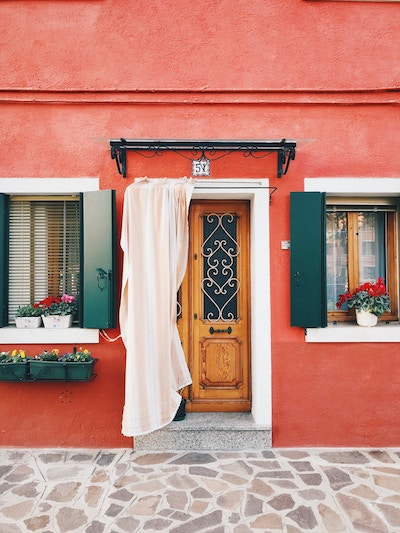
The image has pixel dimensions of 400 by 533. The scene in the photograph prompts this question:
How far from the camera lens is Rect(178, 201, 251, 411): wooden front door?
4.56m

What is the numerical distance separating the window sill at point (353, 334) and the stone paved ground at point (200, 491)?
1212mm

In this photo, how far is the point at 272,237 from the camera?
4.27 meters

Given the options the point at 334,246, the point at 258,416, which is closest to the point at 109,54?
the point at 334,246

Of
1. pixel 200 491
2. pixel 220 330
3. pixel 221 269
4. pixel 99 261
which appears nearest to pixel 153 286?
pixel 99 261

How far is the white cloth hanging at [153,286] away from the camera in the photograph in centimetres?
386

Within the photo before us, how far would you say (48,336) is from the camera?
4195 mm

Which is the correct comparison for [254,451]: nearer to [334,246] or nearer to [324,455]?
[324,455]

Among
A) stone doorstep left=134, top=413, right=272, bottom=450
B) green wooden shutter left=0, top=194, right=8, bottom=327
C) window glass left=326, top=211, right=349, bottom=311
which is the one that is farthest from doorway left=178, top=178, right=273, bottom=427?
green wooden shutter left=0, top=194, right=8, bottom=327

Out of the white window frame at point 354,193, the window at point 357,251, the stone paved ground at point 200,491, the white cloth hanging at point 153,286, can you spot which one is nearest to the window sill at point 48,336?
the white cloth hanging at point 153,286

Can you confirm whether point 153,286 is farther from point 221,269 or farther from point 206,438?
point 206,438

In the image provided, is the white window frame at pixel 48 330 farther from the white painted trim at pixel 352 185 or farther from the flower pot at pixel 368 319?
the flower pot at pixel 368 319

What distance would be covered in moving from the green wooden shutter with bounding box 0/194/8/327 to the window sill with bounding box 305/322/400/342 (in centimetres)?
343

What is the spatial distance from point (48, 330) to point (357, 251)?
3755 millimetres

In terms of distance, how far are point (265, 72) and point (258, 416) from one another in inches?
152
